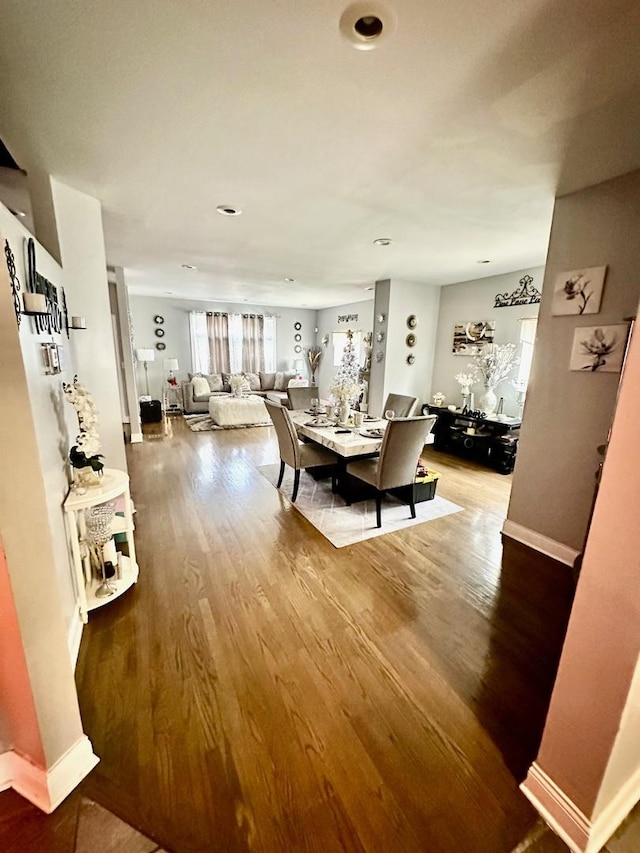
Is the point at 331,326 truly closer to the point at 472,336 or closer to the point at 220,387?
the point at 220,387

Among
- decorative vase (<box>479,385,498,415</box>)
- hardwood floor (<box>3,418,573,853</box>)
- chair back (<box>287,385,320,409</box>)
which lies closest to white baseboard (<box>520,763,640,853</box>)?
hardwood floor (<box>3,418,573,853</box>)

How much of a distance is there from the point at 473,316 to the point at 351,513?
3.54m

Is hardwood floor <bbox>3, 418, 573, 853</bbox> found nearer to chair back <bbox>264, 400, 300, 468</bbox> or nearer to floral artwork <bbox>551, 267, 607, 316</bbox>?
chair back <bbox>264, 400, 300, 468</bbox>

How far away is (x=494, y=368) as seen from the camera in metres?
4.39

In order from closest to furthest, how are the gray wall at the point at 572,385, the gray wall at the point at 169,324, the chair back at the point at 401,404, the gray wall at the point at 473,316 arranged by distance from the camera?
1. the gray wall at the point at 572,385
2. the chair back at the point at 401,404
3. the gray wall at the point at 473,316
4. the gray wall at the point at 169,324

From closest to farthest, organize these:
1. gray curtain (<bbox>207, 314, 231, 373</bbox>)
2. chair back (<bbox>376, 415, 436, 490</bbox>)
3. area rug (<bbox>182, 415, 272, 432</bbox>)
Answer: chair back (<bbox>376, 415, 436, 490</bbox>)
area rug (<bbox>182, 415, 272, 432</bbox>)
gray curtain (<bbox>207, 314, 231, 373</bbox>)

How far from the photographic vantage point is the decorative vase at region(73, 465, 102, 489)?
1807mm

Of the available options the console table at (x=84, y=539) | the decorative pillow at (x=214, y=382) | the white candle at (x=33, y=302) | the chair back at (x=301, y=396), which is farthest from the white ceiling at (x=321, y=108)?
the decorative pillow at (x=214, y=382)

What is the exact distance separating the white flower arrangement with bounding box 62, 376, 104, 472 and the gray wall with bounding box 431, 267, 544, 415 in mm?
4631

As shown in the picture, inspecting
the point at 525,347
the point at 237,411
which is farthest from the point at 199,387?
the point at 525,347

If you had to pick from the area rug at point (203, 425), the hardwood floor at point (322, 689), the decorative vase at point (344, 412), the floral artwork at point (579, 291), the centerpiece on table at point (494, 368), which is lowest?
the hardwood floor at point (322, 689)

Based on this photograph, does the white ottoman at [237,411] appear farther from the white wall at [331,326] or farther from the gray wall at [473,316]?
the gray wall at [473,316]

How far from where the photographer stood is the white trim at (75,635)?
4.96 ft

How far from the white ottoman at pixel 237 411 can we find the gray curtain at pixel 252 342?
2.29m
